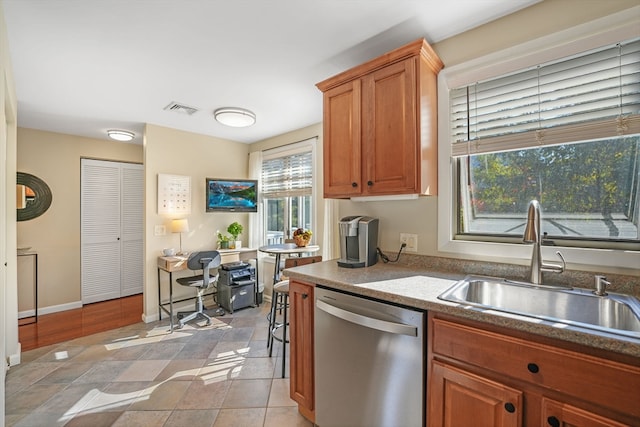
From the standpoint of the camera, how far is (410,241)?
195 cm

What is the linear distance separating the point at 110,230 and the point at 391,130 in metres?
4.64

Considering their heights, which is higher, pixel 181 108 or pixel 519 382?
pixel 181 108

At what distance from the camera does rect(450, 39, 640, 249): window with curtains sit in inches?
52.4

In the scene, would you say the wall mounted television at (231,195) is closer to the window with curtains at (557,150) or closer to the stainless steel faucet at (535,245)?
the window with curtains at (557,150)

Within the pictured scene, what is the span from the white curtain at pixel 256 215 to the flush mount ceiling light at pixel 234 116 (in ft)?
3.97

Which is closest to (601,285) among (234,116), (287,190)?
(234,116)

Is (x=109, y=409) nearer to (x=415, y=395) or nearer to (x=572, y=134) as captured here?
(x=415, y=395)

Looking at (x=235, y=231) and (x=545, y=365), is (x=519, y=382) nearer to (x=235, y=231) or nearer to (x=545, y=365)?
(x=545, y=365)

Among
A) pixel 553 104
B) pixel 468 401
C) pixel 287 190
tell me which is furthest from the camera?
pixel 287 190

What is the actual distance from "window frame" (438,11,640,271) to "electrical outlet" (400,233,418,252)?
6.6 inches

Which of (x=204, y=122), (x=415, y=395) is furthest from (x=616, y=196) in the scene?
(x=204, y=122)

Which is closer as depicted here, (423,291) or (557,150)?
(423,291)

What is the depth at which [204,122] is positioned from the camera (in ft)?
11.3

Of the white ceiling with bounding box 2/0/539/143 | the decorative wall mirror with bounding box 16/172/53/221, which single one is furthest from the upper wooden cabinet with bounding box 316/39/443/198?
the decorative wall mirror with bounding box 16/172/53/221
